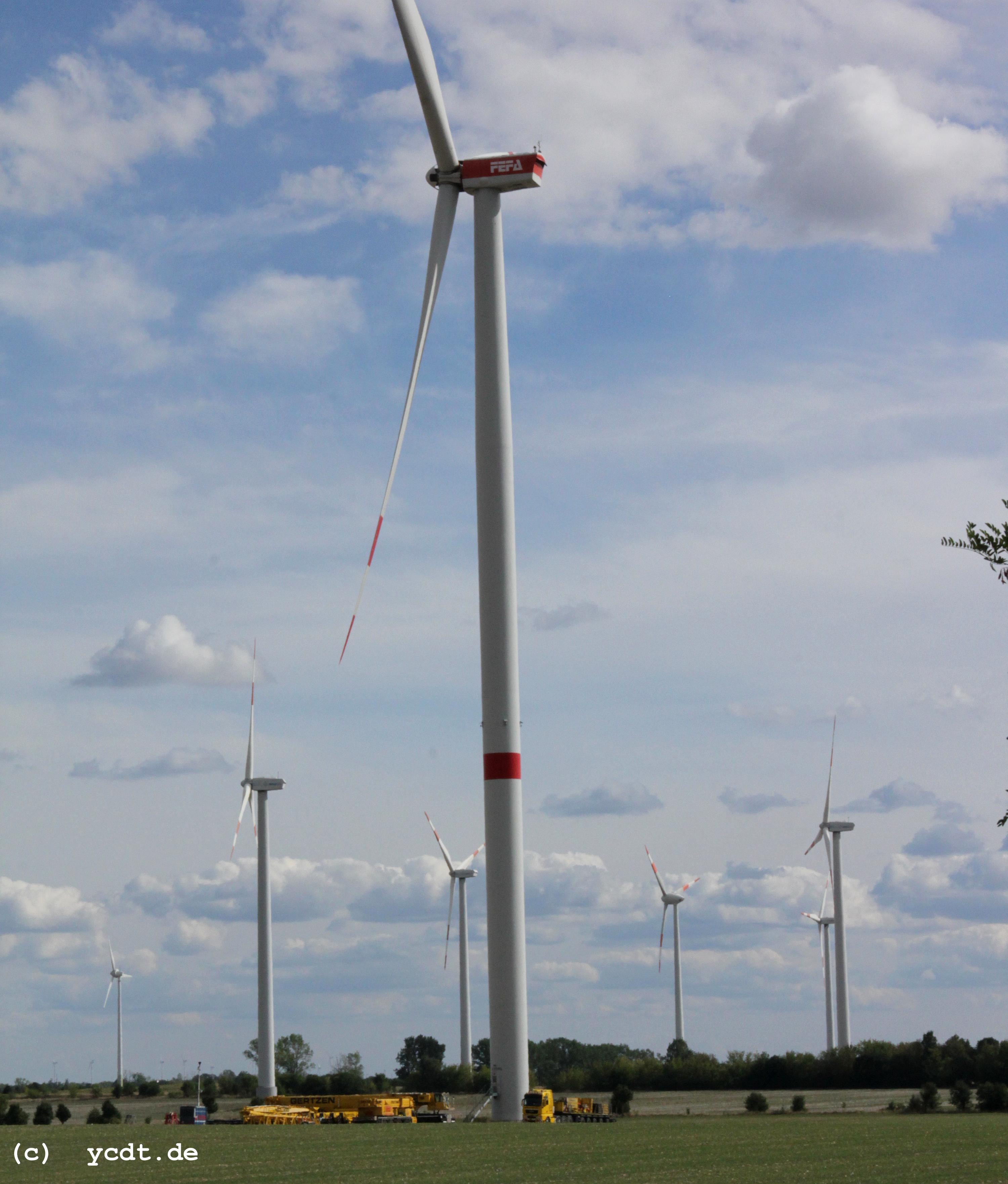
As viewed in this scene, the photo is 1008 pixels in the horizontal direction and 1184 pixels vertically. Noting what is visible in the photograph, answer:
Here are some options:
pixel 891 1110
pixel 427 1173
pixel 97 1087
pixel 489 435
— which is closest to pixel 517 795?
pixel 489 435

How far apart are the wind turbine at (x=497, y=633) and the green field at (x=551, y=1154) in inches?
171

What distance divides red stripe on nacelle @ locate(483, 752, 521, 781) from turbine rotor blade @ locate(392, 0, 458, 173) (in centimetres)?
2429

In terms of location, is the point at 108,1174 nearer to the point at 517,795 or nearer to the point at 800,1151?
the point at 800,1151

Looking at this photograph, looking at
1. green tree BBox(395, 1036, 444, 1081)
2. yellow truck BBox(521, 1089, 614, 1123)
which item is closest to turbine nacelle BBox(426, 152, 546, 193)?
yellow truck BBox(521, 1089, 614, 1123)

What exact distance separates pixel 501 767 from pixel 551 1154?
19.4m

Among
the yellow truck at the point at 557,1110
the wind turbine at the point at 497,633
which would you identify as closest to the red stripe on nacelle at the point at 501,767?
the wind turbine at the point at 497,633

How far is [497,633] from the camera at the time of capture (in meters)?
54.0

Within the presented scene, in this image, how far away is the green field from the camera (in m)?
29.0

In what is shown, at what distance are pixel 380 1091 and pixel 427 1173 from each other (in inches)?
3235

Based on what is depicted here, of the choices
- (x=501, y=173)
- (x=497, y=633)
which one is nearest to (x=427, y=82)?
(x=501, y=173)

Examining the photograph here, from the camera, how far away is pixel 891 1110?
71.8m

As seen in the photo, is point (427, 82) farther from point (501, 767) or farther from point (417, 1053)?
point (417, 1053)

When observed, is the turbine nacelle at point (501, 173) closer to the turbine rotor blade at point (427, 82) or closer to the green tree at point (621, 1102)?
the turbine rotor blade at point (427, 82)

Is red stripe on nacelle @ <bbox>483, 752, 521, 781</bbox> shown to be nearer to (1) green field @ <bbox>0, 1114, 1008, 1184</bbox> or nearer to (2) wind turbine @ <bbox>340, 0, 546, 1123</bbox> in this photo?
(2) wind turbine @ <bbox>340, 0, 546, 1123</bbox>
